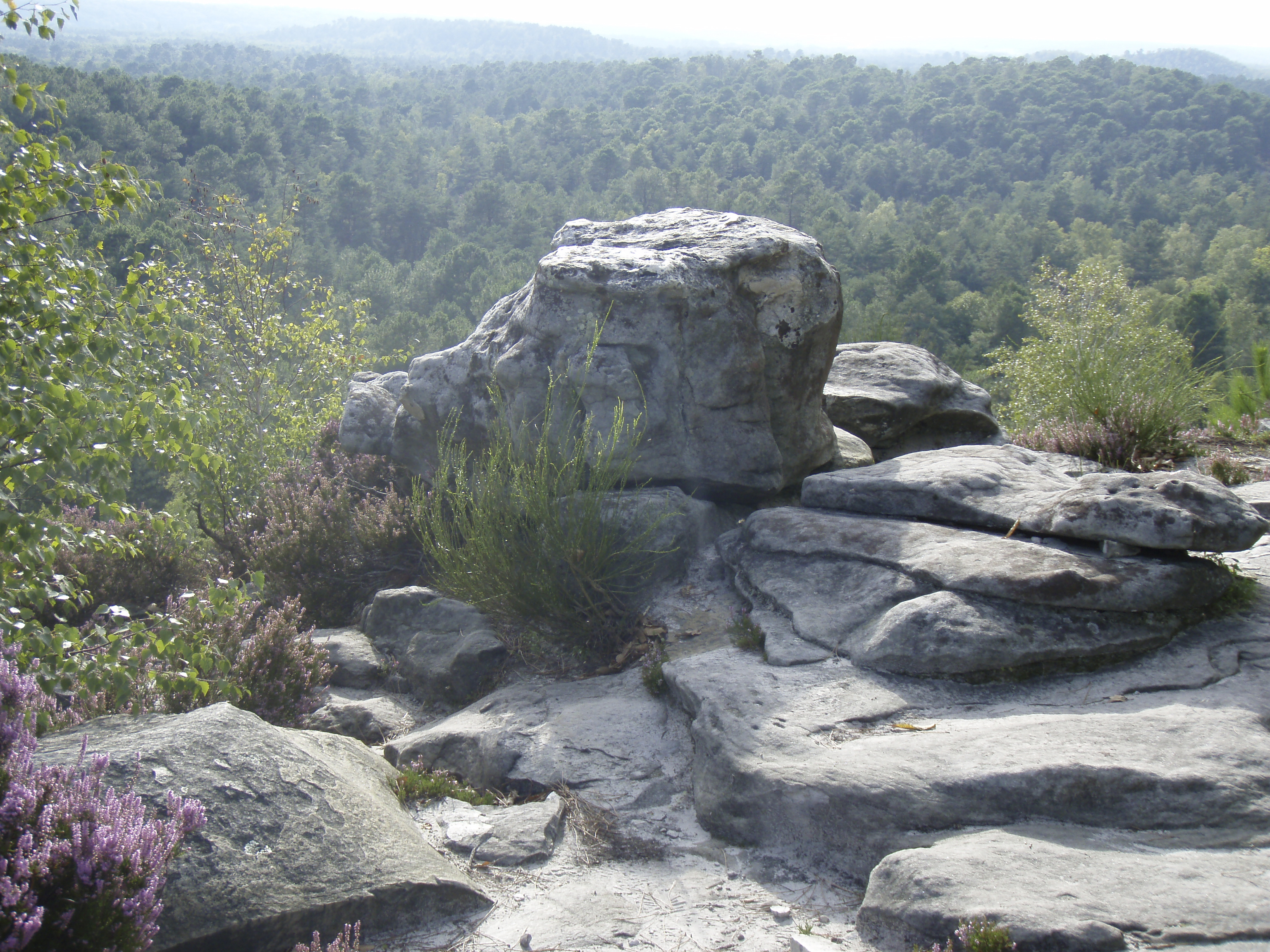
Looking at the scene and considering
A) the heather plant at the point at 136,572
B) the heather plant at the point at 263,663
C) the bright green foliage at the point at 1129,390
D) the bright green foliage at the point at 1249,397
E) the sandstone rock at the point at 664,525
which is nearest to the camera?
the heather plant at the point at 263,663

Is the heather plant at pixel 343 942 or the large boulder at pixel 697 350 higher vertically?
the large boulder at pixel 697 350

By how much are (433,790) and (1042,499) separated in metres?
4.05

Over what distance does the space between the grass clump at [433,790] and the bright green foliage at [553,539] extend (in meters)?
1.32

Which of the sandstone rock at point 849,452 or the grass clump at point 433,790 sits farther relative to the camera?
the sandstone rock at point 849,452

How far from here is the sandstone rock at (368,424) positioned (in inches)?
354

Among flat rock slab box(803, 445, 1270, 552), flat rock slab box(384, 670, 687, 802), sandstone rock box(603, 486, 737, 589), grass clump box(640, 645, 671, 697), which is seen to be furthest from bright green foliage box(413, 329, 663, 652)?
flat rock slab box(803, 445, 1270, 552)

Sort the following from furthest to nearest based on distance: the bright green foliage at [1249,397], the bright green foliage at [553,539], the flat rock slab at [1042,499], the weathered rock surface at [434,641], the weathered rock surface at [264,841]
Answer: the bright green foliage at [1249,397], the weathered rock surface at [434,641], the bright green foliage at [553,539], the flat rock slab at [1042,499], the weathered rock surface at [264,841]

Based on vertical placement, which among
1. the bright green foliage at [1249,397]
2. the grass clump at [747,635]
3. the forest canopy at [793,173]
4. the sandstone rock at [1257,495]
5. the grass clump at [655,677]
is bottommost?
the grass clump at [655,677]

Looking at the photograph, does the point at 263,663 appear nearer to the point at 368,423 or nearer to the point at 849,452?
the point at 368,423

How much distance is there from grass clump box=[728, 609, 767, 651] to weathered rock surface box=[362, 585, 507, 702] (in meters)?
1.66

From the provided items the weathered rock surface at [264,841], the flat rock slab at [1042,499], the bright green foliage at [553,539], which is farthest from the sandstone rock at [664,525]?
the weathered rock surface at [264,841]

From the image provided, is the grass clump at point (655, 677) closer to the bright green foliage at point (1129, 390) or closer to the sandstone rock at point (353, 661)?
the sandstone rock at point (353, 661)

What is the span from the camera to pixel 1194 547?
4.46 m

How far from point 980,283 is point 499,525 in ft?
240
